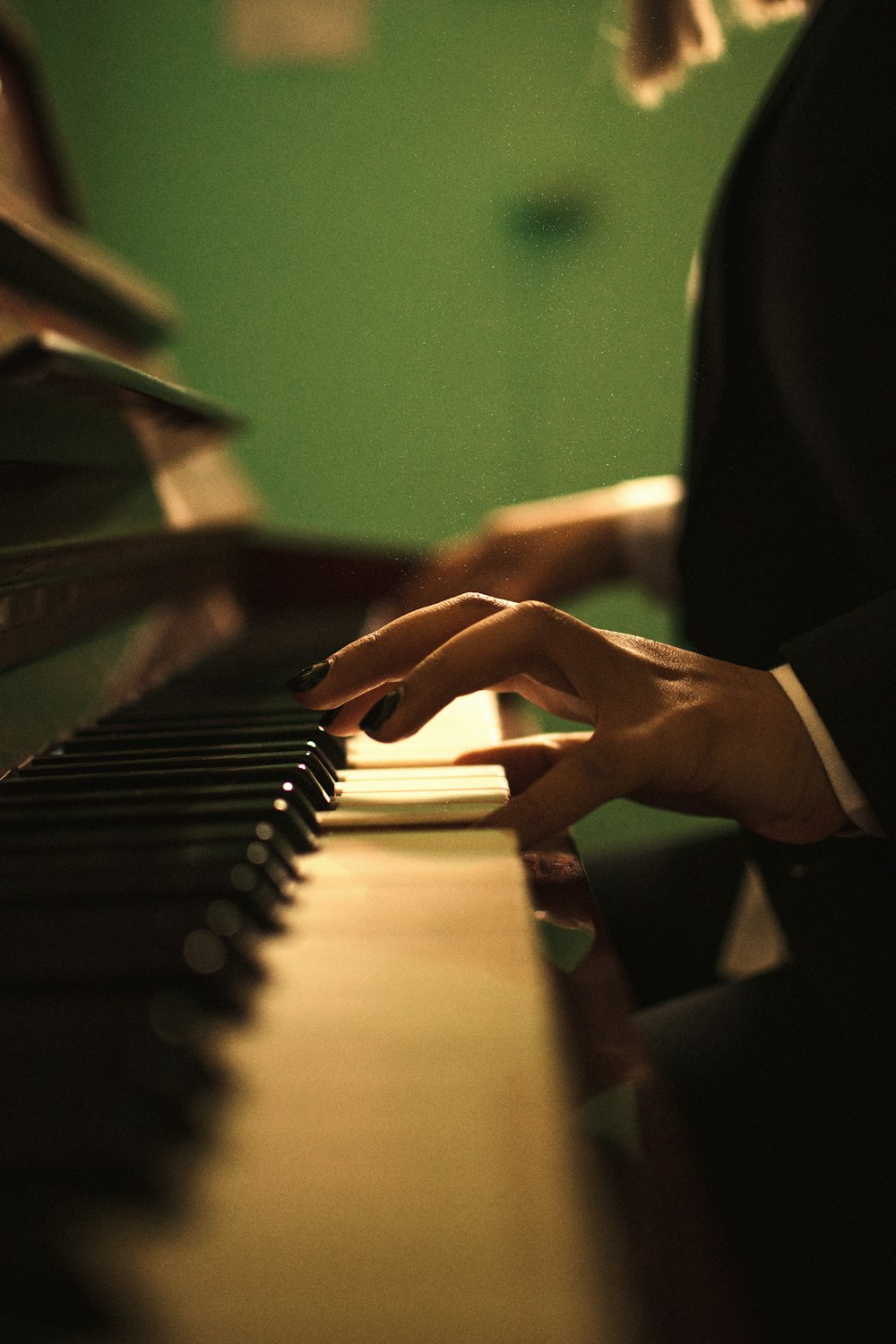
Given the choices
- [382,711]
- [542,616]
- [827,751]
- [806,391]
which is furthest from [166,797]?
[806,391]

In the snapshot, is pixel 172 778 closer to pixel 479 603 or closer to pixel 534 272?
pixel 479 603

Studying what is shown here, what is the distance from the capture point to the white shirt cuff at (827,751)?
1.96ft

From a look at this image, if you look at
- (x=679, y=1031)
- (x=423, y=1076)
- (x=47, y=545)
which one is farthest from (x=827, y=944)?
(x=47, y=545)

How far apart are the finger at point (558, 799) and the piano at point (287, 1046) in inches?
0.7

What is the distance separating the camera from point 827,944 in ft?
2.44

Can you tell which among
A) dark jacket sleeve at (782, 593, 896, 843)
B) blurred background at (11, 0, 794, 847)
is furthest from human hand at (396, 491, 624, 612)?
dark jacket sleeve at (782, 593, 896, 843)

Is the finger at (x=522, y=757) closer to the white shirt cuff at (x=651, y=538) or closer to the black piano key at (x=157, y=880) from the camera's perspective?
the black piano key at (x=157, y=880)

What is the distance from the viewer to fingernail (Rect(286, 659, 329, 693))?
0.55 meters

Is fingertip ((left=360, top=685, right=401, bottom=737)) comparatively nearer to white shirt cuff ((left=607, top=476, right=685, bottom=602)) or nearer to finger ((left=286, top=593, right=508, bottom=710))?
finger ((left=286, top=593, right=508, bottom=710))

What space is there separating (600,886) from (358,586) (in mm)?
634

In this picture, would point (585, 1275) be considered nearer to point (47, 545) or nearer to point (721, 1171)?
point (721, 1171)

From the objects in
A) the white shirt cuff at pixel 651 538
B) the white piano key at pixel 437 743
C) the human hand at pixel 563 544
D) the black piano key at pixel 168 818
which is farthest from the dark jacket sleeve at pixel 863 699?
the white shirt cuff at pixel 651 538

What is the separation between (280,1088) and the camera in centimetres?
30

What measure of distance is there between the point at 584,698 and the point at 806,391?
369 mm
